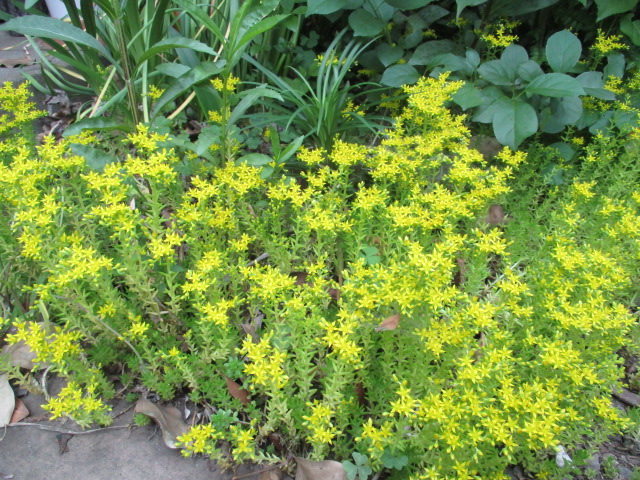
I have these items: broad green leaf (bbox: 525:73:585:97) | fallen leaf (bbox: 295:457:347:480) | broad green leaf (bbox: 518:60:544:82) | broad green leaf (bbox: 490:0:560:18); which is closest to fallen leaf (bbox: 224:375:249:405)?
fallen leaf (bbox: 295:457:347:480)

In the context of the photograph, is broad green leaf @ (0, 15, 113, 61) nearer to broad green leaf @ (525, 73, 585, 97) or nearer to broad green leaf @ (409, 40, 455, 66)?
broad green leaf @ (409, 40, 455, 66)

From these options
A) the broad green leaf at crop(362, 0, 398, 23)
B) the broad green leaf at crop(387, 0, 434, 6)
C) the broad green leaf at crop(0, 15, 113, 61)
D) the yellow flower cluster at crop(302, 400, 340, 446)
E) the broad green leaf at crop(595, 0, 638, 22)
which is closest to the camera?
the yellow flower cluster at crop(302, 400, 340, 446)

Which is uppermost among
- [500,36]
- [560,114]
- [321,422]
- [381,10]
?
[381,10]

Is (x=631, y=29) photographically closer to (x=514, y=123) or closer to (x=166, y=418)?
(x=514, y=123)

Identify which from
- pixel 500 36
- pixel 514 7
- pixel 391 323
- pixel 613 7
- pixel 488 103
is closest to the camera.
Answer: pixel 391 323

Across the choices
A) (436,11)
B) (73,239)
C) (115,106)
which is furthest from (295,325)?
(436,11)

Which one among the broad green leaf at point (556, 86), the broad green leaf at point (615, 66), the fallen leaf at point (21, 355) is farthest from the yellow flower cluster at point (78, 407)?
the broad green leaf at point (615, 66)

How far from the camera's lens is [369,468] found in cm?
139

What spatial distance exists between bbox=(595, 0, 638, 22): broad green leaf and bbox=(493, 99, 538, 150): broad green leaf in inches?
26.2

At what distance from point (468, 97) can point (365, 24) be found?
2.61 ft

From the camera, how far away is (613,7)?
2.48m

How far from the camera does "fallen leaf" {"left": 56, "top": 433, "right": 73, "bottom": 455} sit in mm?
1529

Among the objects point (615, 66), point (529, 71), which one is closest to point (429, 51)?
point (529, 71)

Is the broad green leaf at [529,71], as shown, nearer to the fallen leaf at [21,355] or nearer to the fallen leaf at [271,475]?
the fallen leaf at [271,475]
